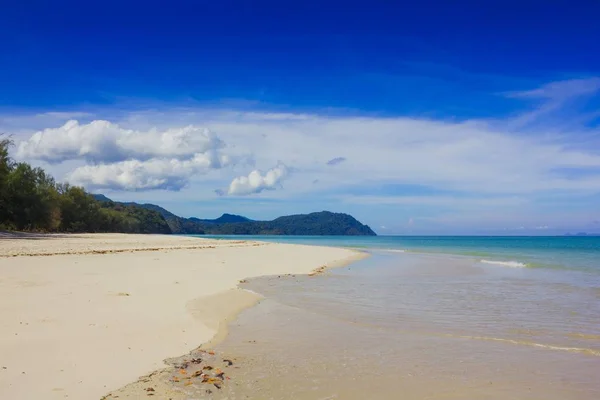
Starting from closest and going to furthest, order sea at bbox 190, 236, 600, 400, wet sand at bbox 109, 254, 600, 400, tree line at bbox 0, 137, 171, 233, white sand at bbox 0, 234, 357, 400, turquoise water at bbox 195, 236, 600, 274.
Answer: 1. white sand at bbox 0, 234, 357, 400
2. wet sand at bbox 109, 254, 600, 400
3. sea at bbox 190, 236, 600, 400
4. turquoise water at bbox 195, 236, 600, 274
5. tree line at bbox 0, 137, 171, 233

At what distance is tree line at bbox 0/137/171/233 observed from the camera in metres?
62.5

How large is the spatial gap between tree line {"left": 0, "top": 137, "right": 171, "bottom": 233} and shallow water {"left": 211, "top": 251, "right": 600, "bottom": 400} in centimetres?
5773

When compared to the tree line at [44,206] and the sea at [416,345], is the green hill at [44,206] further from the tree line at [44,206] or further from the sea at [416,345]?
the sea at [416,345]

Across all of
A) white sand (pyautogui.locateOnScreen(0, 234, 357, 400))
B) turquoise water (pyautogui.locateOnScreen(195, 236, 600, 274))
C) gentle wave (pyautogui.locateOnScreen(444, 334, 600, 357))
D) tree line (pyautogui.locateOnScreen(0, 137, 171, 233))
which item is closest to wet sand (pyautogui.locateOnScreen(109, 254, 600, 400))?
gentle wave (pyautogui.locateOnScreen(444, 334, 600, 357))

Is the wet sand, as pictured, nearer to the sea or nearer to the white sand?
the sea

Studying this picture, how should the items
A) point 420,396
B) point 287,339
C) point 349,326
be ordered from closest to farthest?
point 420,396, point 287,339, point 349,326

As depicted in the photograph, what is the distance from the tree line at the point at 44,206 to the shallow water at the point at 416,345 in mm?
57732

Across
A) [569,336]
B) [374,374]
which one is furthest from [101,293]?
[569,336]

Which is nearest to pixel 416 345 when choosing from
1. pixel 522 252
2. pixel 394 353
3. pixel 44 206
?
pixel 394 353

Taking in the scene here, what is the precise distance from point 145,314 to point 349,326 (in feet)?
14.7

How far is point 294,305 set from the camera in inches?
529

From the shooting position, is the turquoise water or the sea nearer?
the sea

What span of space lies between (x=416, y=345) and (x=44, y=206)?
235 feet

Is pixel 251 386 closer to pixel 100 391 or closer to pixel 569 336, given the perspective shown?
pixel 100 391
